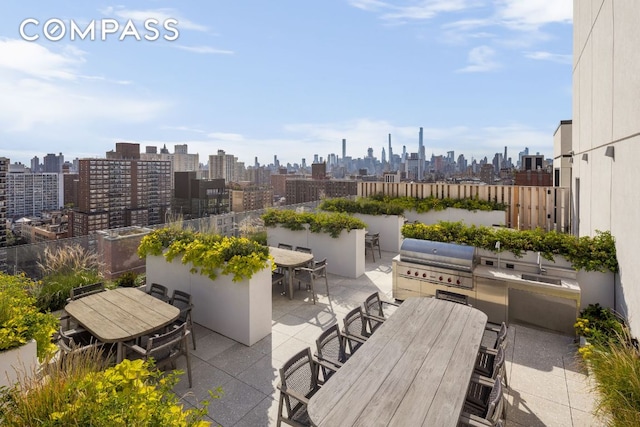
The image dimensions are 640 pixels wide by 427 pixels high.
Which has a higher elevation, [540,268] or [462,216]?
[462,216]

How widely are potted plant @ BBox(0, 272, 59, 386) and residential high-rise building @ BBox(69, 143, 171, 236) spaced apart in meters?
53.3

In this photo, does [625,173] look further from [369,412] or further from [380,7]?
[380,7]

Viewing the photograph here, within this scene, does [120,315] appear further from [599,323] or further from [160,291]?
[599,323]

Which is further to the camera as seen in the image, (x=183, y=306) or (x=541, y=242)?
(x=541, y=242)

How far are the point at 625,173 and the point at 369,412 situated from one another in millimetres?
4800

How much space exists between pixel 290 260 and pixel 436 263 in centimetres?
287

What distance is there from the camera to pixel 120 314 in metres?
4.15

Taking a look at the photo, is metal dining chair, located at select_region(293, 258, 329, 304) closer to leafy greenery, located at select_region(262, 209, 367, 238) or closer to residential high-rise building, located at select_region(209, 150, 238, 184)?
leafy greenery, located at select_region(262, 209, 367, 238)

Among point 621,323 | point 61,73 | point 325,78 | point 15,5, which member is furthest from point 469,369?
point 325,78

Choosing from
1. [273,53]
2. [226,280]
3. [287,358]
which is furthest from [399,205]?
[287,358]

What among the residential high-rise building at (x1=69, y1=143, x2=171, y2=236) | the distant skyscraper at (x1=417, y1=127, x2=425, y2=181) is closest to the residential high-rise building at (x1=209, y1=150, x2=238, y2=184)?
the residential high-rise building at (x1=69, y1=143, x2=171, y2=236)

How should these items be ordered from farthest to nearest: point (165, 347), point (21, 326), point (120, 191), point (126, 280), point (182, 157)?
point (182, 157) → point (120, 191) → point (126, 280) → point (165, 347) → point (21, 326)

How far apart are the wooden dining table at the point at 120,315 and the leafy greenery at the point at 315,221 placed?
4652 millimetres

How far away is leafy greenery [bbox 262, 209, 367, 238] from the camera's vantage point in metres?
8.25
